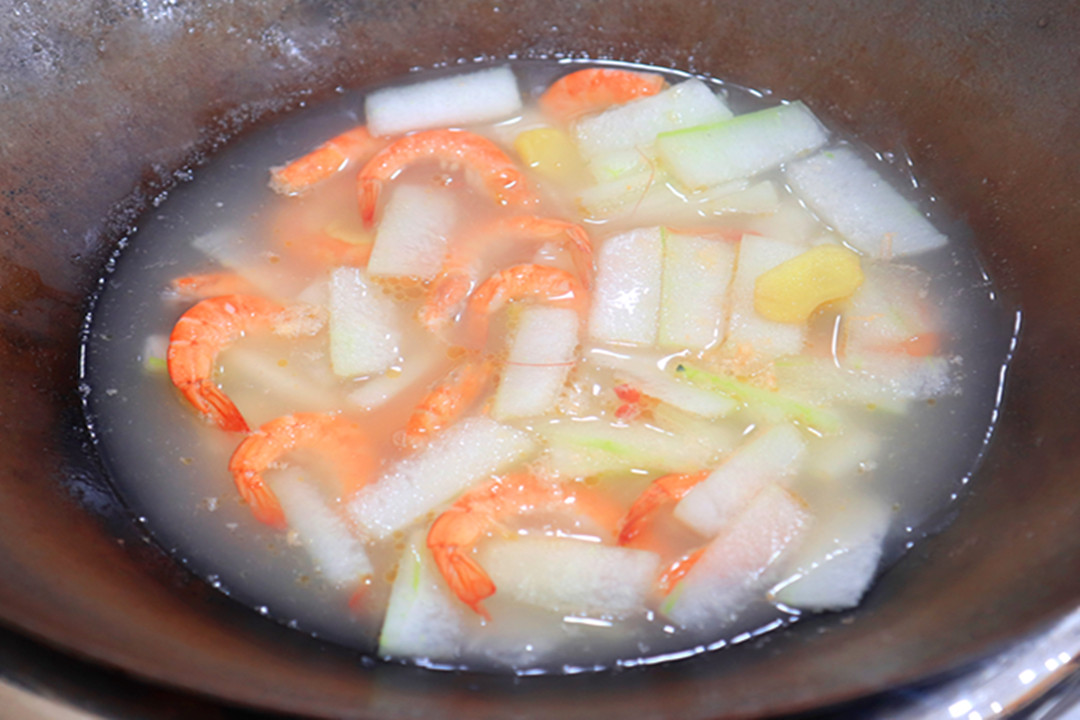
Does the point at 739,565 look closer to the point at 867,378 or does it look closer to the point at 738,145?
the point at 867,378

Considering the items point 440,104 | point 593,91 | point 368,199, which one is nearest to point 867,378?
point 593,91

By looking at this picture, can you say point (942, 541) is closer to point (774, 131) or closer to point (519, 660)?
point (519, 660)

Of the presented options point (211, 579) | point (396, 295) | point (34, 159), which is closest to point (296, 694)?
point (211, 579)

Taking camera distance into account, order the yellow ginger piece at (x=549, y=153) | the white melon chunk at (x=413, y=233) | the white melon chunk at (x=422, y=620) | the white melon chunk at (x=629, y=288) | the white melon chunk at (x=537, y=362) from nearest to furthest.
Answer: the white melon chunk at (x=422, y=620), the white melon chunk at (x=537, y=362), the white melon chunk at (x=629, y=288), the white melon chunk at (x=413, y=233), the yellow ginger piece at (x=549, y=153)

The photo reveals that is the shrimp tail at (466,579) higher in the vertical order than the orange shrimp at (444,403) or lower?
lower

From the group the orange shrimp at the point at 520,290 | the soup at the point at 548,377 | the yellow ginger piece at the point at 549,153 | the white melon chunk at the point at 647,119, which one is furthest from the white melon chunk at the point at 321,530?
the white melon chunk at the point at 647,119

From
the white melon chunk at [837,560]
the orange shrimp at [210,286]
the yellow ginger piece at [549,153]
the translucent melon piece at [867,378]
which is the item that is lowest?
the white melon chunk at [837,560]

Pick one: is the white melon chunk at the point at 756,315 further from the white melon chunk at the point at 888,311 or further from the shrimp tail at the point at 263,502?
the shrimp tail at the point at 263,502
